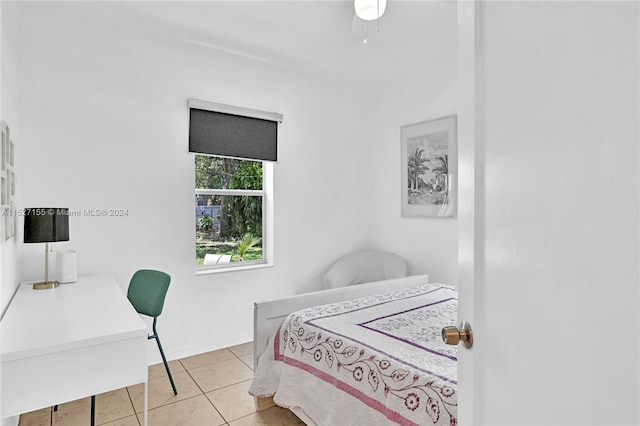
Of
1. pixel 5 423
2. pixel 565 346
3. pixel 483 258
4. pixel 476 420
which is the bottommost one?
pixel 5 423

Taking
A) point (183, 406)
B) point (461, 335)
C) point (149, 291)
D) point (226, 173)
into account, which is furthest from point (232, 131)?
point (461, 335)

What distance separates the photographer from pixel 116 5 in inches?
96.4

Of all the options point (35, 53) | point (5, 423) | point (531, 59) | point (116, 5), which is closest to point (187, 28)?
point (116, 5)

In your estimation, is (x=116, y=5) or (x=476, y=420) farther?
(x=116, y=5)

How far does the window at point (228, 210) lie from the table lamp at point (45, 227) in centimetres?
113

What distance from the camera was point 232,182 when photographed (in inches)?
137

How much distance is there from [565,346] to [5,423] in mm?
2178

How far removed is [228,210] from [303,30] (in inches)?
64.5

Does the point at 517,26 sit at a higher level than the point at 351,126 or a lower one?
lower

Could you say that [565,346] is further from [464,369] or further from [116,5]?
[116,5]

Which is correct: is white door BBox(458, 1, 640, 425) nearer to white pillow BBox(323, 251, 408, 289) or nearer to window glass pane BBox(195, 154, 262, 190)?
window glass pane BBox(195, 154, 262, 190)

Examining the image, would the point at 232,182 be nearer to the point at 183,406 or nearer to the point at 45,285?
the point at 45,285

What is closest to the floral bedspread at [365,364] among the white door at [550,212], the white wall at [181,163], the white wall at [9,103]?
the white door at [550,212]

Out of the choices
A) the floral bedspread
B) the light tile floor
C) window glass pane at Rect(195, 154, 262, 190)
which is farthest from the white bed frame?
window glass pane at Rect(195, 154, 262, 190)
